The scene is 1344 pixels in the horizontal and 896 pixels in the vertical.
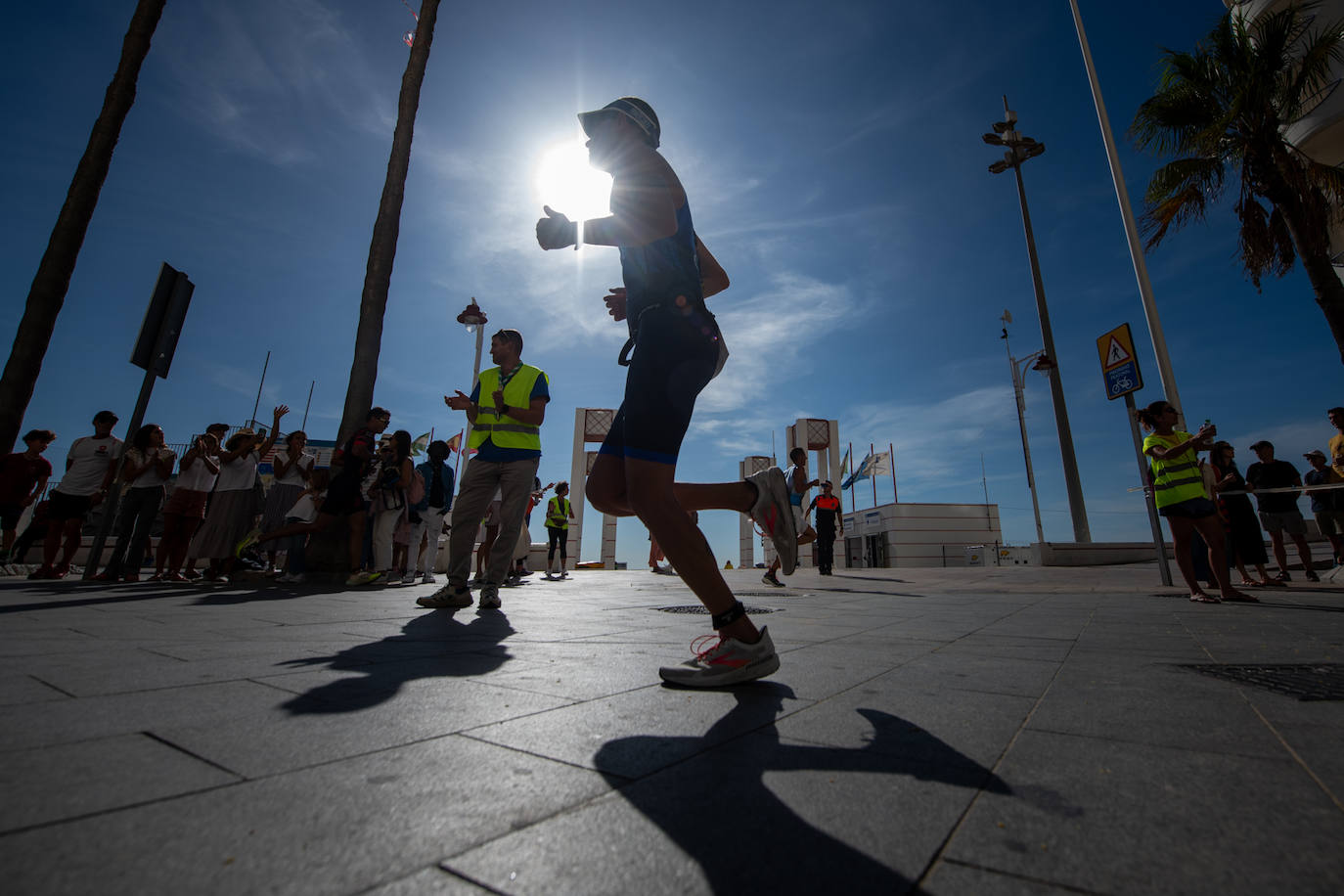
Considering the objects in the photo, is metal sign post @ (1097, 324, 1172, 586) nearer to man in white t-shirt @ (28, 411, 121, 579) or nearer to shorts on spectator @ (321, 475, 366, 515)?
shorts on spectator @ (321, 475, 366, 515)

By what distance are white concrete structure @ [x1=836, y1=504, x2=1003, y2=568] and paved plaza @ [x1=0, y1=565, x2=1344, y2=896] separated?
2811 cm

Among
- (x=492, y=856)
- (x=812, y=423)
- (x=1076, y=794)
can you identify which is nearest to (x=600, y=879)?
(x=492, y=856)

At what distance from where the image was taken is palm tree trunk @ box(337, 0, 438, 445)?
7156 millimetres

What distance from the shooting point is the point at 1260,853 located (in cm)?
77

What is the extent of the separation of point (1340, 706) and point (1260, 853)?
3.99 feet

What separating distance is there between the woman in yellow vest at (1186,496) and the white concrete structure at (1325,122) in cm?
1147

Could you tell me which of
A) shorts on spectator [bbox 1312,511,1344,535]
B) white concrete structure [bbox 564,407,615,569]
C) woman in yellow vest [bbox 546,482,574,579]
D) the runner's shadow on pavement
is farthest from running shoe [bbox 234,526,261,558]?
white concrete structure [bbox 564,407,615,569]

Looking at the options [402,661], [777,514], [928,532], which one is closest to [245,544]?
[402,661]

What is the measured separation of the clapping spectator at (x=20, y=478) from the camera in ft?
22.2

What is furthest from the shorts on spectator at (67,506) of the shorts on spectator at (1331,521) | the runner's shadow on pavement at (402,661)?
the shorts on spectator at (1331,521)

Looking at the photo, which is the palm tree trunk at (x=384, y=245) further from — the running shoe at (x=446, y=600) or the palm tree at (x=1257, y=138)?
the palm tree at (x=1257, y=138)

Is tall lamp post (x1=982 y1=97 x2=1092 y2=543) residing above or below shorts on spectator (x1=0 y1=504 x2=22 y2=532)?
above

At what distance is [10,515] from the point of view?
6883 mm

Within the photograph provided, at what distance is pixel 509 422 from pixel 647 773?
354 centimetres
